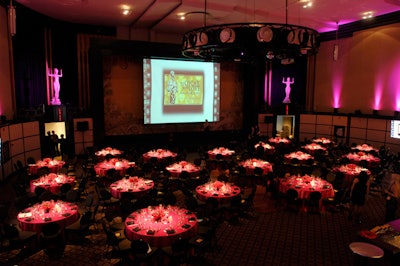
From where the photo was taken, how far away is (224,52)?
970 cm

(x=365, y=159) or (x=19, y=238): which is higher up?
(x=365, y=159)

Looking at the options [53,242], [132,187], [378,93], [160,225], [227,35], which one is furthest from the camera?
[378,93]

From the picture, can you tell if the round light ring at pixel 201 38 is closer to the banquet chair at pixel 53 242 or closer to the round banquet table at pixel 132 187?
the round banquet table at pixel 132 187

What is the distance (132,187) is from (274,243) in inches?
164

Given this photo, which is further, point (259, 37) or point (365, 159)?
point (365, 159)

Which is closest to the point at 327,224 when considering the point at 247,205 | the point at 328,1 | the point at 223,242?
the point at 247,205

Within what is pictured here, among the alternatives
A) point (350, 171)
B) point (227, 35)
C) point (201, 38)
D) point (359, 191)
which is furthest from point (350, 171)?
point (201, 38)

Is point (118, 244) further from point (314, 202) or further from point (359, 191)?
point (359, 191)

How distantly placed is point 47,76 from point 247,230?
12989mm

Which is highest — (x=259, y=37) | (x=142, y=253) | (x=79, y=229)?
(x=259, y=37)

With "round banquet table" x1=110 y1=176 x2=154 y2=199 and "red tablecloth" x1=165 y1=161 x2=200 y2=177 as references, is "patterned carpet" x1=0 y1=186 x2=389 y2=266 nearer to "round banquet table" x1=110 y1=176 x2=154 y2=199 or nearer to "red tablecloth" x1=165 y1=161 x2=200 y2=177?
"round banquet table" x1=110 y1=176 x2=154 y2=199

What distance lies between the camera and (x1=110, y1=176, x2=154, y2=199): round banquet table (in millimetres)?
9062

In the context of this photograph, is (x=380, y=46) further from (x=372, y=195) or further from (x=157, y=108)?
(x=157, y=108)

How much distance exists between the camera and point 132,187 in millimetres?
9273
